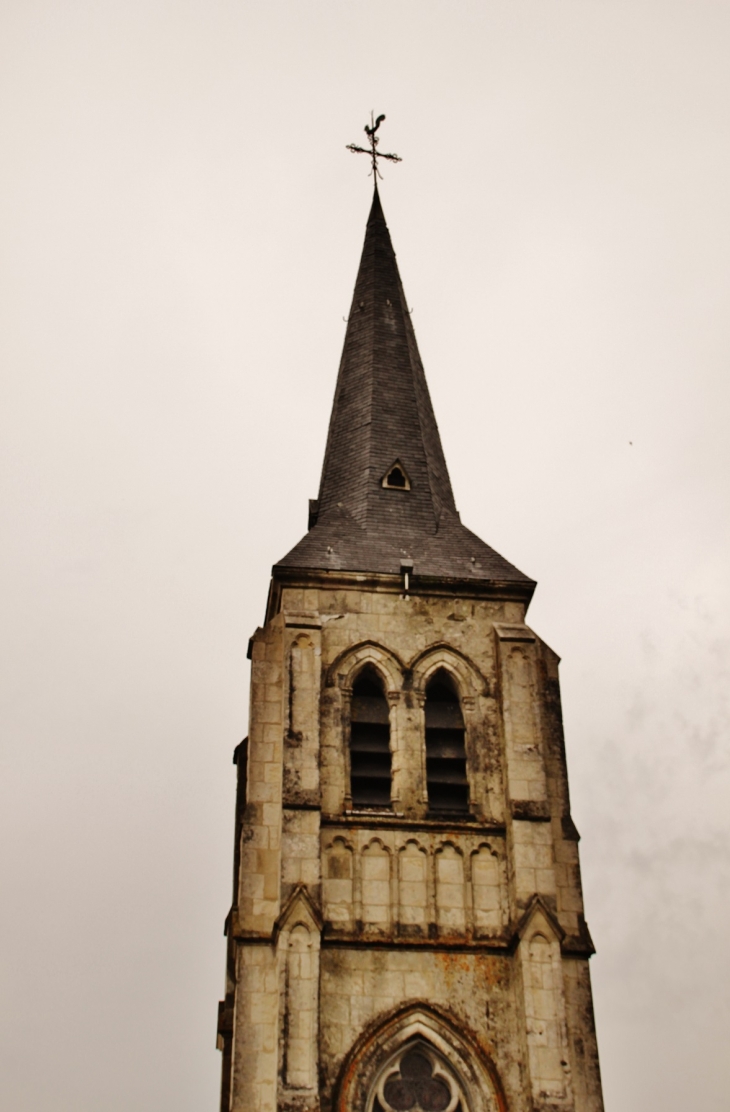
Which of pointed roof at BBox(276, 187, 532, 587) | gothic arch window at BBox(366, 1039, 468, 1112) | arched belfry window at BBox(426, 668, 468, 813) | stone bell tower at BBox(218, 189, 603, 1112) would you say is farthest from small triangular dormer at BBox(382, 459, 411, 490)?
gothic arch window at BBox(366, 1039, 468, 1112)

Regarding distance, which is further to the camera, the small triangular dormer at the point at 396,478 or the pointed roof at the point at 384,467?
the small triangular dormer at the point at 396,478

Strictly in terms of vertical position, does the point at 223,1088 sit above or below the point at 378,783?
below

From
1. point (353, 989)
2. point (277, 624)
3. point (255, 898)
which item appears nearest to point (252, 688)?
point (277, 624)

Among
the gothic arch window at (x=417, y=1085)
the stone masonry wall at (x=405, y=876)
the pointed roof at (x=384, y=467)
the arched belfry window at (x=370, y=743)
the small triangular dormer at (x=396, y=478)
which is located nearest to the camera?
the gothic arch window at (x=417, y=1085)

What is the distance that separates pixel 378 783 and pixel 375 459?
7255mm

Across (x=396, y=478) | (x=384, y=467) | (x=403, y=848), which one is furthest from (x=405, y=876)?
(x=384, y=467)

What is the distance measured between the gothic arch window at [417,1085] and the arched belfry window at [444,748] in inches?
141

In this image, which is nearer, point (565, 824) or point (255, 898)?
point (255, 898)

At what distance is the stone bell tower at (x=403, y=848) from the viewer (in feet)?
69.5

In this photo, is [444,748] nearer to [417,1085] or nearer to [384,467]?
[417,1085]

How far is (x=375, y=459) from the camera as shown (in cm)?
2911

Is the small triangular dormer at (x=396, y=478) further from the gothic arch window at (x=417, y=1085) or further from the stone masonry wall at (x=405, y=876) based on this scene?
the gothic arch window at (x=417, y=1085)

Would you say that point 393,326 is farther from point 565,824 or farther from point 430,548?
point 565,824

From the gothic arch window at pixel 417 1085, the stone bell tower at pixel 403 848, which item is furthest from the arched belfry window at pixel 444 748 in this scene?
the gothic arch window at pixel 417 1085
